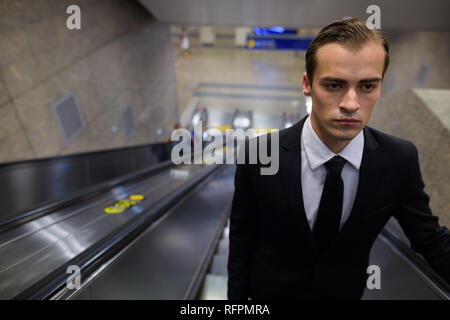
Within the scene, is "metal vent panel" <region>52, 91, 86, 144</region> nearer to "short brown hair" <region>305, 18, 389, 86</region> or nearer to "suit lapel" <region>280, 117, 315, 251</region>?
"suit lapel" <region>280, 117, 315, 251</region>

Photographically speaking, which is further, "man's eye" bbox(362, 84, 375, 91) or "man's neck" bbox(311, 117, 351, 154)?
"man's neck" bbox(311, 117, 351, 154)

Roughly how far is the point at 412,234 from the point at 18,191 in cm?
453

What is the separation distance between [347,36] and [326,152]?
42 centimetres

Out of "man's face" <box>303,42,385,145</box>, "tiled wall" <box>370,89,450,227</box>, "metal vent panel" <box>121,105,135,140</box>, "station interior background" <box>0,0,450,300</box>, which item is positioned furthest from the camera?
"metal vent panel" <box>121,105,135,140</box>

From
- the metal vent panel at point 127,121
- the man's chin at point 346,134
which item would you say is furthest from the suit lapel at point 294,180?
the metal vent panel at point 127,121

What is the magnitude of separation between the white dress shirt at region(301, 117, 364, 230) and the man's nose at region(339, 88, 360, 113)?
0.71 ft

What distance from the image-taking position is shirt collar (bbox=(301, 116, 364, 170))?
3.37ft

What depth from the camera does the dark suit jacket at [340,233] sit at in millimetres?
1034

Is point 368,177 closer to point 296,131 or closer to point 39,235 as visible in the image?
point 296,131

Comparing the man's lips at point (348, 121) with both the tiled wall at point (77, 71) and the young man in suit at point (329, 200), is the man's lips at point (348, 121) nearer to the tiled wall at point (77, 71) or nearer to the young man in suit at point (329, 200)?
the young man in suit at point (329, 200)

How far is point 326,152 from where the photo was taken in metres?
1.03

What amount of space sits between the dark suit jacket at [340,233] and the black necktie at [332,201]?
0.05 meters

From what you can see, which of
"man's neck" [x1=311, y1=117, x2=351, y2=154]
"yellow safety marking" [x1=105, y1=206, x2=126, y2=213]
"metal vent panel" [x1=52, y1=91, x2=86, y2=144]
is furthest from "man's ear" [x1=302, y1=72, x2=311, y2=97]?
"metal vent panel" [x1=52, y1=91, x2=86, y2=144]

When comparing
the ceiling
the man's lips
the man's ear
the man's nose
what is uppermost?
the ceiling
